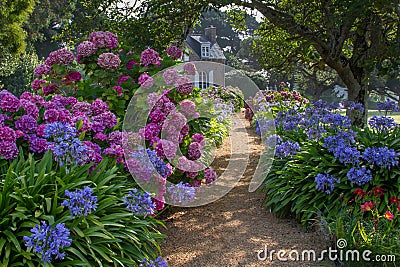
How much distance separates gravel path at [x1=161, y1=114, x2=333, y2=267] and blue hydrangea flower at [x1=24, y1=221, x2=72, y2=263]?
1347 millimetres

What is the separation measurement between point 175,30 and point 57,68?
9.02 feet

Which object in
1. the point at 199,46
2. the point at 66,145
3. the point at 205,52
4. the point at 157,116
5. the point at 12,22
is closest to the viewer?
the point at 66,145

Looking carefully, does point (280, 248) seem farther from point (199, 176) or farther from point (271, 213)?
point (199, 176)

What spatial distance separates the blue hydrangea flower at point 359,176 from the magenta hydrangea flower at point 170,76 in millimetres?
2093

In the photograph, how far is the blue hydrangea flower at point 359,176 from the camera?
12.1ft

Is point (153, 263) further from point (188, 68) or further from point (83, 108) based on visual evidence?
point (188, 68)

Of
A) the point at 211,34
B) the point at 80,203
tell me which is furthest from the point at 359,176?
the point at 211,34

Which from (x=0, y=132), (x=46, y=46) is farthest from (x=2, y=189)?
(x=46, y=46)

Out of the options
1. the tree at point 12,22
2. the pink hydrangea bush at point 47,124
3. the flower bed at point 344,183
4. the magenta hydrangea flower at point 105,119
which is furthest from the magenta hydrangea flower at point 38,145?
the tree at point 12,22

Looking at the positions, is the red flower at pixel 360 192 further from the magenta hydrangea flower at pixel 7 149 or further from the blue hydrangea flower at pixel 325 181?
the magenta hydrangea flower at pixel 7 149

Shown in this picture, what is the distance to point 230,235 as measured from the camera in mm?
4047

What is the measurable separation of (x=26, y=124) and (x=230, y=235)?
2196 millimetres

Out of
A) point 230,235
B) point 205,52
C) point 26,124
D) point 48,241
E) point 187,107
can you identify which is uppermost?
point 205,52

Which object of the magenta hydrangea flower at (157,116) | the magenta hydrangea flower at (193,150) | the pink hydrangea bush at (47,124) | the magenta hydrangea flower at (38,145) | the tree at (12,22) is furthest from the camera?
the tree at (12,22)
